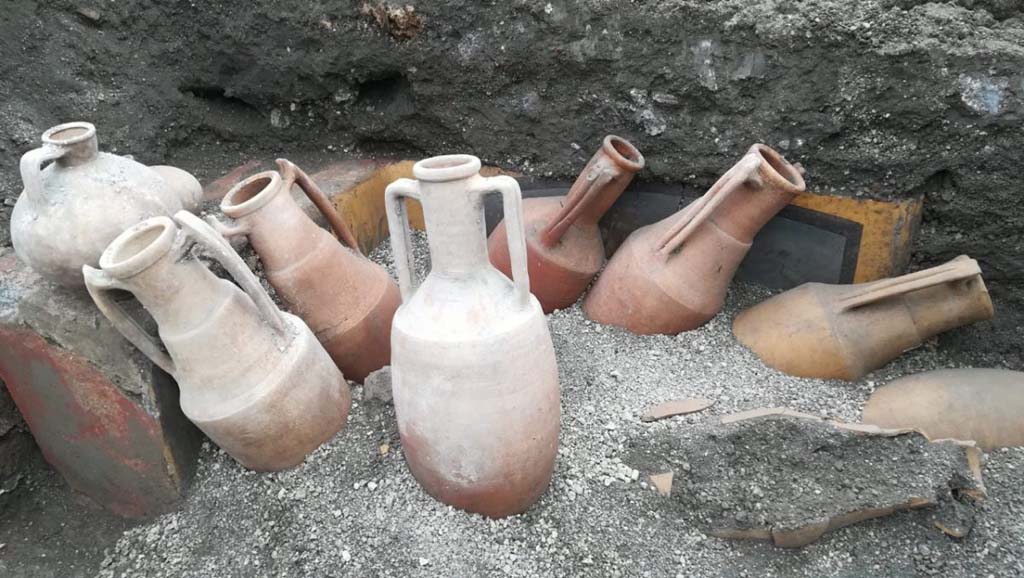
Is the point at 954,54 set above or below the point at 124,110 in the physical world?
above

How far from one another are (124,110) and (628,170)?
6.69 ft

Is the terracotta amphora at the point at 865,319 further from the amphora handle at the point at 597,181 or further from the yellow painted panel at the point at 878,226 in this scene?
the amphora handle at the point at 597,181

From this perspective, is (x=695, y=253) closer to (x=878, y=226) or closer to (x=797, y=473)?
(x=878, y=226)

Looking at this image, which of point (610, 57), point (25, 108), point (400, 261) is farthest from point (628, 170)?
point (25, 108)

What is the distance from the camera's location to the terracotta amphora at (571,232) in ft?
7.74

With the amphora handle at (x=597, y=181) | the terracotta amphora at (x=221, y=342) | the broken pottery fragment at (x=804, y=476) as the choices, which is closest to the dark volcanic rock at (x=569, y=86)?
the amphora handle at (x=597, y=181)

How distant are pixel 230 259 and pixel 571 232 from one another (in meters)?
1.21

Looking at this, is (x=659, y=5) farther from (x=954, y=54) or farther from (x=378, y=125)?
(x=378, y=125)

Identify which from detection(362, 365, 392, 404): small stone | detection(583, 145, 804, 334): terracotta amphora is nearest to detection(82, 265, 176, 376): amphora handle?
detection(362, 365, 392, 404): small stone

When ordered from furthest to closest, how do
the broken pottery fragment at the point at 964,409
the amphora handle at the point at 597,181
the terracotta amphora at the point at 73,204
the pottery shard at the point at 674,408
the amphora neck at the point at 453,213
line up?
the amphora handle at the point at 597,181
the pottery shard at the point at 674,408
the broken pottery fragment at the point at 964,409
the terracotta amphora at the point at 73,204
the amphora neck at the point at 453,213

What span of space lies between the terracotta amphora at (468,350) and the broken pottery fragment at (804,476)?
45 cm

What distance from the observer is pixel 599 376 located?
2287 millimetres

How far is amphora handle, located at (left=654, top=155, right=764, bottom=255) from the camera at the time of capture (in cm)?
213

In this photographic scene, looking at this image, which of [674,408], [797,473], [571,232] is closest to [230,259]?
[571,232]
